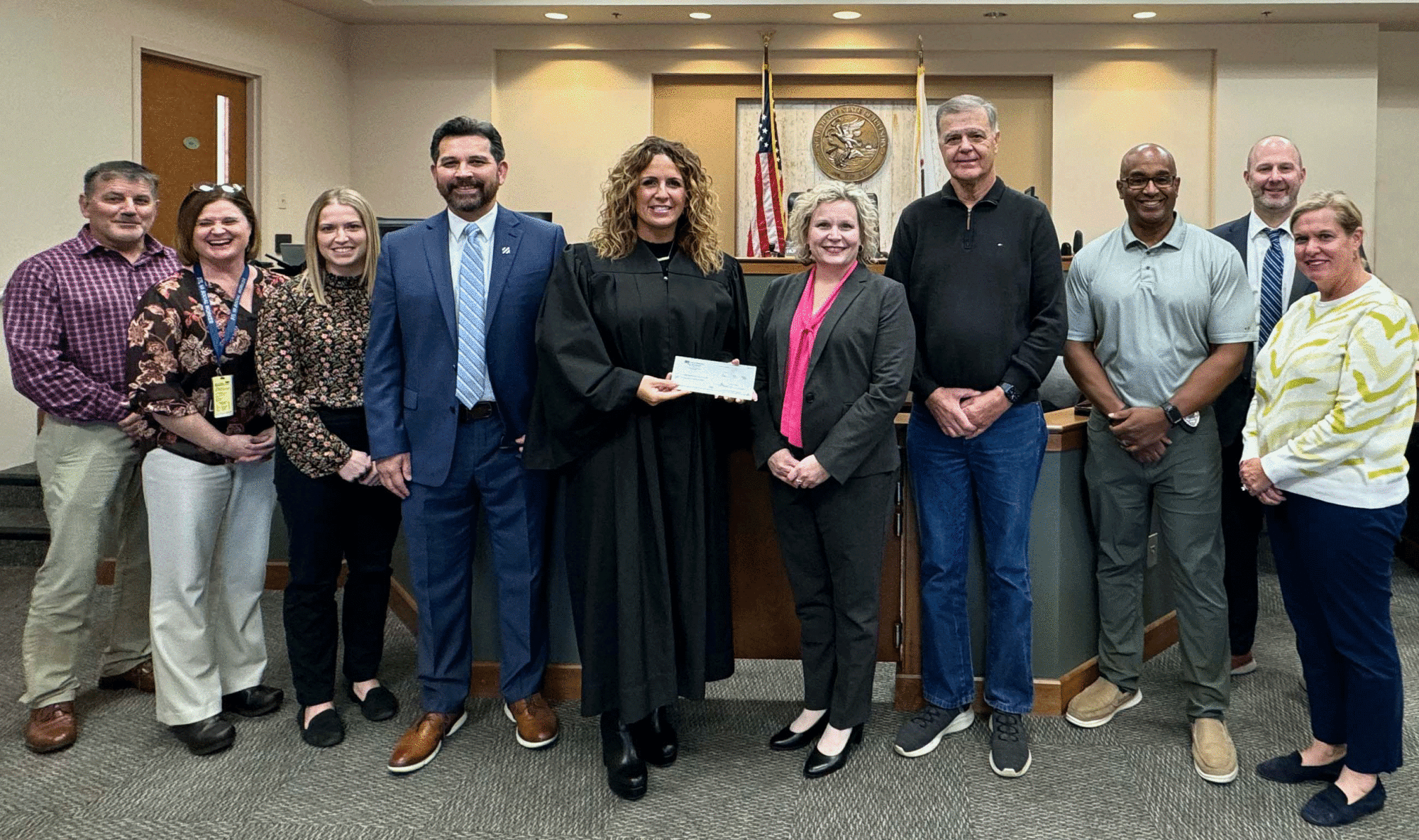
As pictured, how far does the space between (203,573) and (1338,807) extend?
2929mm

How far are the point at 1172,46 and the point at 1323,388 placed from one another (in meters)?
6.89

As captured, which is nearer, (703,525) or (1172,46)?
(703,525)

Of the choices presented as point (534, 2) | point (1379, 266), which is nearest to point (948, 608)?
point (534, 2)

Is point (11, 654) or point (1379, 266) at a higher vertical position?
point (1379, 266)

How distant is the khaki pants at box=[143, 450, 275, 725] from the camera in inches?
106

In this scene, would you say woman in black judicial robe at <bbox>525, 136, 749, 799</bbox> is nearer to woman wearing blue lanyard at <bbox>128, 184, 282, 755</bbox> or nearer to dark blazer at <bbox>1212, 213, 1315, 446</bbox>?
woman wearing blue lanyard at <bbox>128, 184, 282, 755</bbox>

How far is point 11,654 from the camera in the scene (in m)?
3.49

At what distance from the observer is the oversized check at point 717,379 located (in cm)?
236

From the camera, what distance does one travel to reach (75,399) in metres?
2.81

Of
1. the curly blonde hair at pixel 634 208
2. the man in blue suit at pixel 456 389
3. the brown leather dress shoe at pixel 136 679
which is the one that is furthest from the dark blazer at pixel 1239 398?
the brown leather dress shoe at pixel 136 679

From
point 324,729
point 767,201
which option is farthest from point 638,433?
point 767,201

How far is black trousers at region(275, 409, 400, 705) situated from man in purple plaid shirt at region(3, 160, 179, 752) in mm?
511

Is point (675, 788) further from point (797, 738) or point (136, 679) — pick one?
point (136, 679)

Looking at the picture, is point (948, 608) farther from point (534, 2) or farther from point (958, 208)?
point (534, 2)
